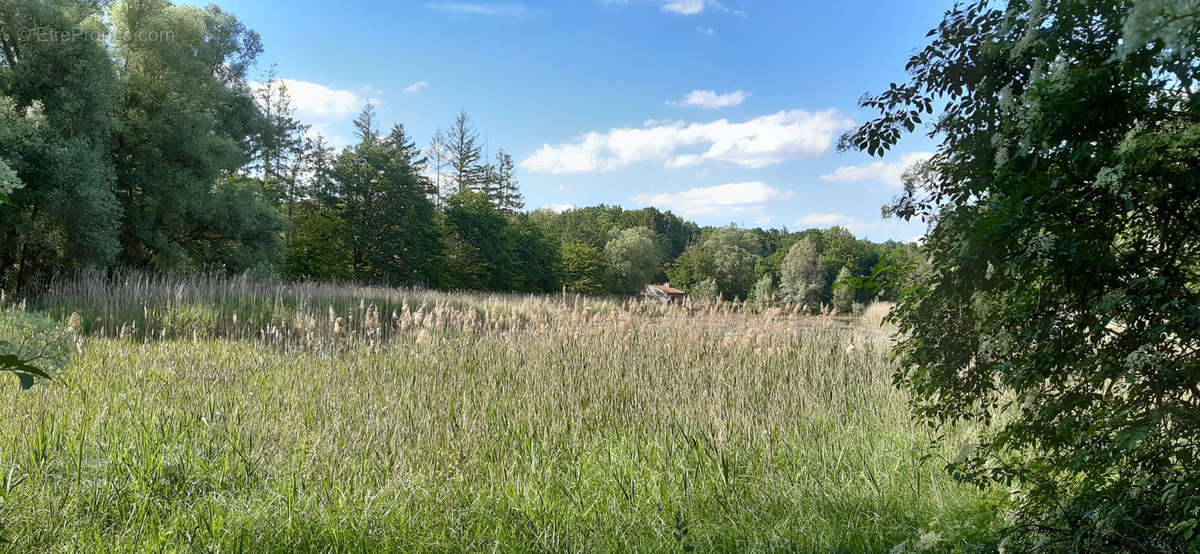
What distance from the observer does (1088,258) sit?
6.13 feet

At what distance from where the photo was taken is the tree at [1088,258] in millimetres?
1796

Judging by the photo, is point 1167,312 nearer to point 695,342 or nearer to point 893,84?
point 893,84

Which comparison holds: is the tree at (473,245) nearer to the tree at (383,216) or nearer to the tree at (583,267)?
the tree at (383,216)

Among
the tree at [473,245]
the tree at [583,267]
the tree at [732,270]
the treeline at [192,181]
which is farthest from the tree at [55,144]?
the tree at [732,270]

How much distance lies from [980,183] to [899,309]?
562mm

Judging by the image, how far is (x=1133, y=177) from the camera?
6.00ft

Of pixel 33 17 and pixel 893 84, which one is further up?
pixel 33 17

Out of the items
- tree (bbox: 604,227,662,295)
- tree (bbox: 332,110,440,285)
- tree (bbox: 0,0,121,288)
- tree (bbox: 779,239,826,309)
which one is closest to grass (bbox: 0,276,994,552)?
tree (bbox: 0,0,121,288)

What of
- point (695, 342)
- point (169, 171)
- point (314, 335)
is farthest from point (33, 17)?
point (695, 342)

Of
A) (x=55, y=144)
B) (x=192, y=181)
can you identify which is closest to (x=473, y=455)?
(x=55, y=144)

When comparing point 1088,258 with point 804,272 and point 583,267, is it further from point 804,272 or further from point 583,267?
point 804,272

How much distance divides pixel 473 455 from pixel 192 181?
45.8ft

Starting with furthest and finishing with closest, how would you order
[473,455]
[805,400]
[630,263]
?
[630,263] < [805,400] < [473,455]

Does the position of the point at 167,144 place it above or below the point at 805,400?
above
